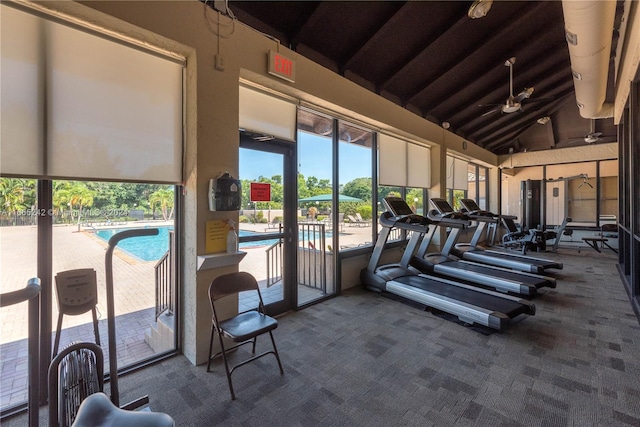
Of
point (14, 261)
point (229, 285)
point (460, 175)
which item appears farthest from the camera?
point (460, 175)

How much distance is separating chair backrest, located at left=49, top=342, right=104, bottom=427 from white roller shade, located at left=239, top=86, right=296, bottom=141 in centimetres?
234

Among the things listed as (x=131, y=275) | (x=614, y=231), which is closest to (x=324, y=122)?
(x=131, y=275)

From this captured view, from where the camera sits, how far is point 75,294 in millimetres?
1724

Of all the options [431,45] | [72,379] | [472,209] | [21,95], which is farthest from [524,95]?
[72,379]

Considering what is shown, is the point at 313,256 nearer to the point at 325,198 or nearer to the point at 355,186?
the point at 325,198

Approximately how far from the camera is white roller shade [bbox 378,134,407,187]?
527 cm

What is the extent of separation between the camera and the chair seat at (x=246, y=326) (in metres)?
2.18

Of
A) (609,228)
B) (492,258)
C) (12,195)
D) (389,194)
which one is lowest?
(492,258)

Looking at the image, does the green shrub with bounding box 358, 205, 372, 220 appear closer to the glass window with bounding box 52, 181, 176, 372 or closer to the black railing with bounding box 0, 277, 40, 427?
the glass window with bounding box 52, 181, 176, 372

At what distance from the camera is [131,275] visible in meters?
2.65

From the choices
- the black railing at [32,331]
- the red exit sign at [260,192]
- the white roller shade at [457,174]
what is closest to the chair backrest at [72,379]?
the black railing at [32,331]

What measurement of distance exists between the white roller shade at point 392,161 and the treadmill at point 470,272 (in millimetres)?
939

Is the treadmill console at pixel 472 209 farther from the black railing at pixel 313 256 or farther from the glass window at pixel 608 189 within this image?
the glass window at pixel 608 189

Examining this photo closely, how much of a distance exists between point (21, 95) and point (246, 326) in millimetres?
2218
